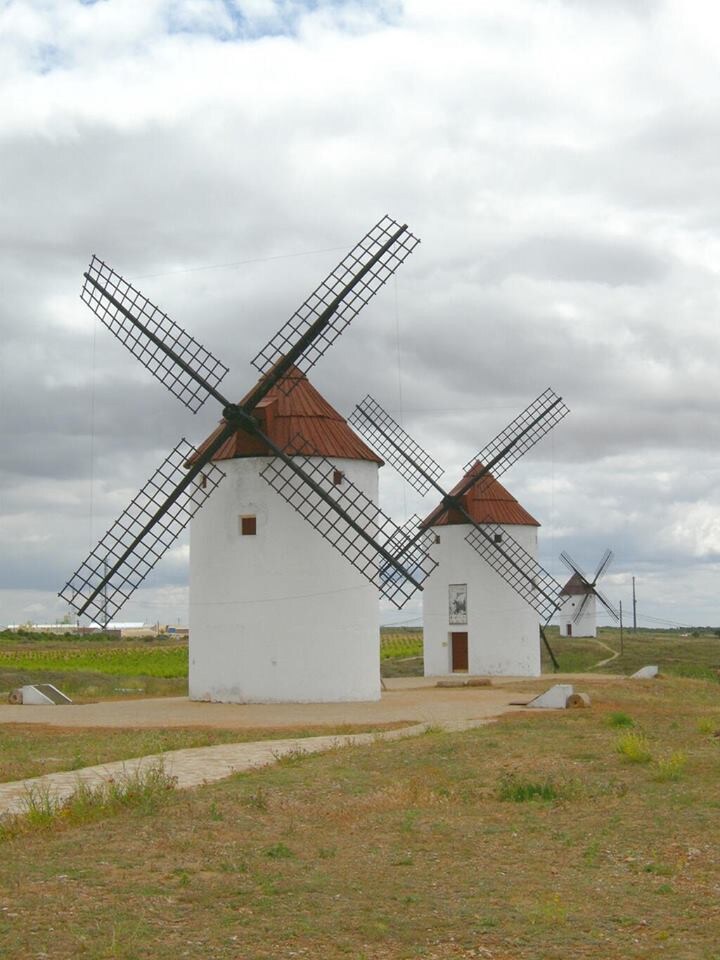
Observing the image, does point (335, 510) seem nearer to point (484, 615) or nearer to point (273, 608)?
point (273, 608)

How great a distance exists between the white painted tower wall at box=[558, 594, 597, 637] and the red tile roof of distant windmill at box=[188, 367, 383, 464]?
58390 mm

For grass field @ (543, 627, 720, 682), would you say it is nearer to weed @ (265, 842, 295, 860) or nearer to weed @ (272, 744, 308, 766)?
weed @ (272, 744, 308, 766)

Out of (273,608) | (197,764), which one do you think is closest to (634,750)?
(197,764)

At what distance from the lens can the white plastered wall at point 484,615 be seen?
4547cm

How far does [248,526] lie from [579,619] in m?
62.7

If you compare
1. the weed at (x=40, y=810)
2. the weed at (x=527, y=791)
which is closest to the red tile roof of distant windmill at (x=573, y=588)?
the weed at (x=527, y=791)

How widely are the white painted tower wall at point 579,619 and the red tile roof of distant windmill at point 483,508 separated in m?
42.4

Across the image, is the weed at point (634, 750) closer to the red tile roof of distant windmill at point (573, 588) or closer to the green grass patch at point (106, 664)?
the green grass patch at point (106, 664)

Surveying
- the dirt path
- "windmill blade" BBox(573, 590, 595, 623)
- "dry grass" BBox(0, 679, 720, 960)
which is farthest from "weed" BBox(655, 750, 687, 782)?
"windmill blade" BBox(573, 590, 595, 623)

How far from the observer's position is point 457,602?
46188mm

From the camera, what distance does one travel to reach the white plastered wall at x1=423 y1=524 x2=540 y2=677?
4547 centimetres

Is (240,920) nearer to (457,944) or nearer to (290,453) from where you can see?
(457,944)

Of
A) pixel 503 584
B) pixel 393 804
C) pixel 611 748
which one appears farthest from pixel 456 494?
pixel 393 804

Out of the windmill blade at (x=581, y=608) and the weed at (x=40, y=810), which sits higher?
the windmill blade at (x=581, y=608)
